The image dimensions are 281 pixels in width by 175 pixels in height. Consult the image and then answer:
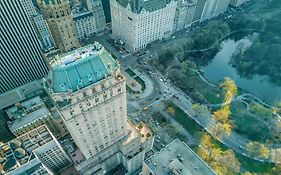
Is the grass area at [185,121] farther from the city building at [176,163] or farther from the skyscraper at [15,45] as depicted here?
the skyscraper at [15,45]

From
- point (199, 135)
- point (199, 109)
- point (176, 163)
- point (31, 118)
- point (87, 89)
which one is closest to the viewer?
point (87, 89)

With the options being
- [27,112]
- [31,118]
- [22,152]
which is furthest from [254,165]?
[27,112]

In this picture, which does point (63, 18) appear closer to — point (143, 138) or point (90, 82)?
point (90, 82)

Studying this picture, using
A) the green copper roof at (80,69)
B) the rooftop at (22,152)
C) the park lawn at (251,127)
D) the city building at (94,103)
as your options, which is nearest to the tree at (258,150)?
Answer: the park lawn at (251,127)

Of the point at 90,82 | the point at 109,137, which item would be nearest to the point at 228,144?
the point at 109,137

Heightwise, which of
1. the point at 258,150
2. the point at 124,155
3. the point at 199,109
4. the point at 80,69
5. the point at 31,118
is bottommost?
the point at 258,150

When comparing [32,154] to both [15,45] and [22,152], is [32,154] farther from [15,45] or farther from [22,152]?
[15,45]

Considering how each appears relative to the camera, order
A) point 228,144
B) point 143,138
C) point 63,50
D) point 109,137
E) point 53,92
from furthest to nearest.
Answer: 1. point 63,50
2. point 228,144
3. point 143,138
4. point 109,137
5. point 53,92
